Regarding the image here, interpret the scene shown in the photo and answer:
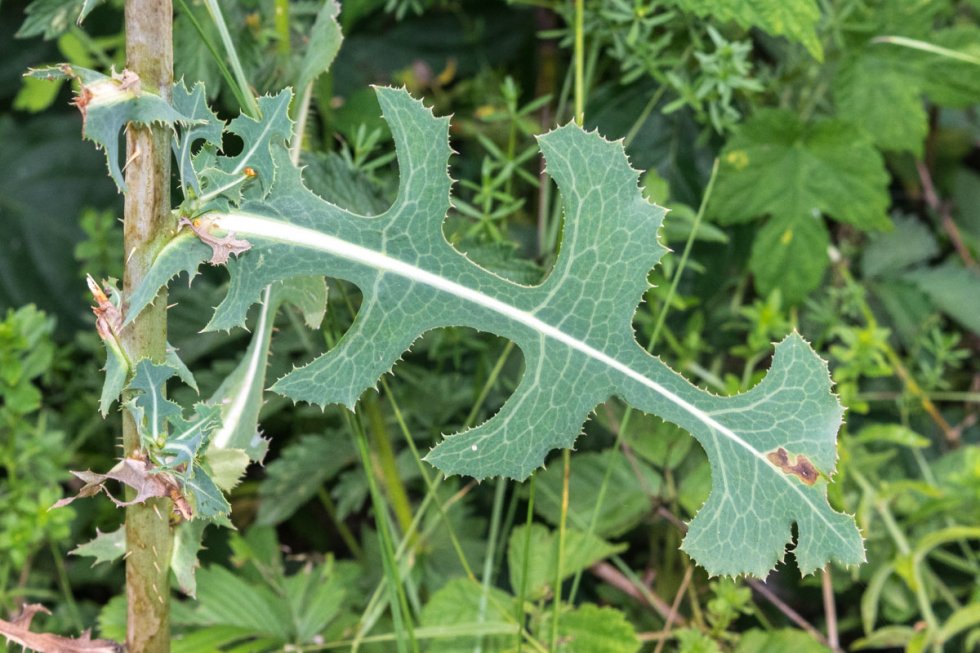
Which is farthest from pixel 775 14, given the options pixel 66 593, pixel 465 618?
pixel 66 593

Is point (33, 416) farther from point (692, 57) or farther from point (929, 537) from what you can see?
point (929, 537)

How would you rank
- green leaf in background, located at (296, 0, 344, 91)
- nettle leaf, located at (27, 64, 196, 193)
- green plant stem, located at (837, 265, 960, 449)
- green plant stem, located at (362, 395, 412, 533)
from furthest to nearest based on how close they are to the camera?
green plant stem, located at (837, 265, 960, 449) → green plant stem, located at (362, 395, 412, 533) → green leaf in background, located at (296, 0, 344, 91) → nettle leaf, located at (27, 64, 196, 193)

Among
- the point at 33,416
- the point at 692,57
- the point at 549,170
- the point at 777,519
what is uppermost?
the point at 549,170

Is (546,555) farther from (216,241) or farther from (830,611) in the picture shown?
(216,241)

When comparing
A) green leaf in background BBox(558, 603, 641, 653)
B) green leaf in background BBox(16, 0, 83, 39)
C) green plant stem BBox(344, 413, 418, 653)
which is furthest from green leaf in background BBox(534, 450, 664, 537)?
green leaf in background BBox(16, 0, 83, 39)

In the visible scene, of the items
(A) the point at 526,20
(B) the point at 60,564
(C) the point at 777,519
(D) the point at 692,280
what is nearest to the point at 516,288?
(C) the point at 777,519

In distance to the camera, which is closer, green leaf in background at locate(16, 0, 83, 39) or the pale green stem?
green leaf in background at locate(16, 0, 83, 39)

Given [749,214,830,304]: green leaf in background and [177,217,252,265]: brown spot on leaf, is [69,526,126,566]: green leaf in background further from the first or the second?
[749,214,830,304]: green leaf in background
